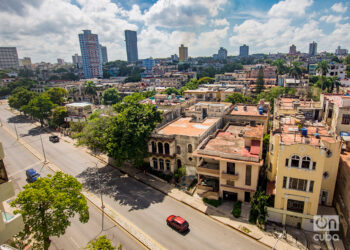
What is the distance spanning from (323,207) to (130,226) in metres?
27.2

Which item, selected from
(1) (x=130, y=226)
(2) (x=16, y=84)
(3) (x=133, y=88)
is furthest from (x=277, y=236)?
(2) (x=16, y=84)

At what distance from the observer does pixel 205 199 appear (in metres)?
34.1

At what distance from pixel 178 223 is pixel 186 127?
74.6 ft

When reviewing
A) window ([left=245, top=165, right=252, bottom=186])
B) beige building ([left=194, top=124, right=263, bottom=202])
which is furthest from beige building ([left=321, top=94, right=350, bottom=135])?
window ([left=245, top=165, right=252, bottom=186])

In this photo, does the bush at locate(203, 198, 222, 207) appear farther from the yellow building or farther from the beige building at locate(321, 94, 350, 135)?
the beige building at locate(321, 94, 350, 135)

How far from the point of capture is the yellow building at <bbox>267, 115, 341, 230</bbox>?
998 inches

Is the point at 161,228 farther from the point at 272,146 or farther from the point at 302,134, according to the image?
the point at 302,134

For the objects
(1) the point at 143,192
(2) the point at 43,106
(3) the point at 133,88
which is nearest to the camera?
(1) the point at 143,192

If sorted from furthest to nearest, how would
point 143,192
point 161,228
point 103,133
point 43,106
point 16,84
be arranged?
point 16,84 < point 43,106 < point 103,133 < point 143,192 < point 161,228

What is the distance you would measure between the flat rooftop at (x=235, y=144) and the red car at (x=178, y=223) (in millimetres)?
10989

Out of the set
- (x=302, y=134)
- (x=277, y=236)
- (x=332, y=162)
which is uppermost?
(x=302, y=134)

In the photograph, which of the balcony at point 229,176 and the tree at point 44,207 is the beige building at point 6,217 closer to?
the tree at point 44,207

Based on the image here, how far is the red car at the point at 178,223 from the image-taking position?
27.7 m

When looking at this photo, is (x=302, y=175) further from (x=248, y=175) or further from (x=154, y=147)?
(x=154, y=147)
